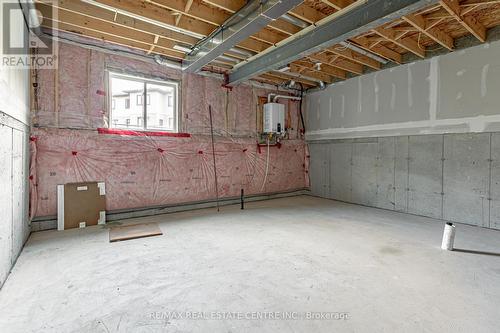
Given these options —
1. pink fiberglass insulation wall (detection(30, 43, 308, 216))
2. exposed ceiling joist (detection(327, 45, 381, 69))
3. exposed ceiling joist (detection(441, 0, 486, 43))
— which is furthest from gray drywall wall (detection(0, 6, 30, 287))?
exposed ceiling joist (detection(441, 0, 486, 43))

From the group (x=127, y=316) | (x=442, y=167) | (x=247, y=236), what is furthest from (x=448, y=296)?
(x=442, y=167)

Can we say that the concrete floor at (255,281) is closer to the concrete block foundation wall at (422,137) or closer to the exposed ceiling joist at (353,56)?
the concrete block foundation wall at (422,137)

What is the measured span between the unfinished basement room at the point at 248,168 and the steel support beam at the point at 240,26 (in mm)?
22

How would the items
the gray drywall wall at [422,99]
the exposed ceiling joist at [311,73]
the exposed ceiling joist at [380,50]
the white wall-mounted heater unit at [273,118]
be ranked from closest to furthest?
the gray drywall wall at [422,99] < the exposed ceiling joist at [380,50] < the exposed ceiling joist at [311,73] < the white wall-mounted heater unit at [273,118]

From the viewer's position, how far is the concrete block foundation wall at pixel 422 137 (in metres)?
3.82

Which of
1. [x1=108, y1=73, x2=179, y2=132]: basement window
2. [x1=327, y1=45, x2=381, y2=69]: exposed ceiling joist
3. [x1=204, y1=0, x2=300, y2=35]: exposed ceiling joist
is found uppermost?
[x1=327, y1=45, x2=381, y2=69]: exposed ceiling joist

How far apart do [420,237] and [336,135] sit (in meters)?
3.24

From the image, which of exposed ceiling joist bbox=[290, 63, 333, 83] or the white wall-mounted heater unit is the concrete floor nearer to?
the white wall-mounted heater unit

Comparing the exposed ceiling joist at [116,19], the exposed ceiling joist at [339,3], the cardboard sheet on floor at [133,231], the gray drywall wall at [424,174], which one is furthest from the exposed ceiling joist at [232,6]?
the gray drywall wall at [424,174]

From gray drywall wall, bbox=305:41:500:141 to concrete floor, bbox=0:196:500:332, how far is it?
6.22 feet

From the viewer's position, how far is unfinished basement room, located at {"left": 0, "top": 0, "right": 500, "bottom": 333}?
1830 millimetres

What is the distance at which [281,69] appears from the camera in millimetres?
4953

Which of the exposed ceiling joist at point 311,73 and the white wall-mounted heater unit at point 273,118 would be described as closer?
the exposed ceiling joist at point 311,73

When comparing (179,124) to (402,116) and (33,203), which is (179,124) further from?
(402,116)
